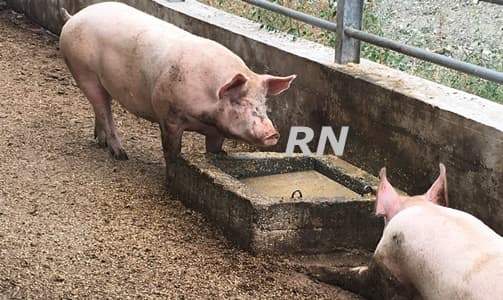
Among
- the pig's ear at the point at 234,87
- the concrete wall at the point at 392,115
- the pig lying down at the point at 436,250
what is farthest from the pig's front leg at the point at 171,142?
the pig lying down at the point at 436,250

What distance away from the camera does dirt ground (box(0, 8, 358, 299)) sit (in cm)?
457

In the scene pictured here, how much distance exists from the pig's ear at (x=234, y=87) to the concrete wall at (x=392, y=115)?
0.70 m

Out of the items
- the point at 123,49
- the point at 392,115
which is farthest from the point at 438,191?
the point at 123,49

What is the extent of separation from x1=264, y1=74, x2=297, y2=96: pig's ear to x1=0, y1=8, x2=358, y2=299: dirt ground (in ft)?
2.74

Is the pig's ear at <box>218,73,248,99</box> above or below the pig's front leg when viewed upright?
above

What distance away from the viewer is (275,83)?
549cm

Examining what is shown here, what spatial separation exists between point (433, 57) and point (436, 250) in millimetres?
1598

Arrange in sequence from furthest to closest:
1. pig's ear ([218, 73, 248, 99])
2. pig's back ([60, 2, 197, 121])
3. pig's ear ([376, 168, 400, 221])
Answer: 1. pig's back ([60, 2, 197, 121])
2. pig's ear ([218, 73, 248, 99])
3. pig's ear ([376, 168, 400, 221])

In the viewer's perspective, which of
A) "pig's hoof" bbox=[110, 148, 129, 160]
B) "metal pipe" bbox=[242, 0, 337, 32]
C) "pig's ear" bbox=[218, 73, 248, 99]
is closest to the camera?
"pig's ear" bbox=[218, 73, 248, 99]

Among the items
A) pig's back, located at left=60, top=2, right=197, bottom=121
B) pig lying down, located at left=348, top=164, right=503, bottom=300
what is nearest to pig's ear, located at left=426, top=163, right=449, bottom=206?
pig lying down, located at left=348, top=164, right=503, bottom=300

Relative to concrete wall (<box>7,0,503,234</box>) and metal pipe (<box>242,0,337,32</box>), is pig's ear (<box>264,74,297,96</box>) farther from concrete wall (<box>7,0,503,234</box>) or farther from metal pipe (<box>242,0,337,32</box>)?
metal pipe (<box>242,0,337,32</box>)

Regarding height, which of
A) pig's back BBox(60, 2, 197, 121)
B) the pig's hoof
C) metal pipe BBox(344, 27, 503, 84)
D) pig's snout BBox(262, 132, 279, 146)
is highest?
metal pipe BBox(344, 27, 503, 84)

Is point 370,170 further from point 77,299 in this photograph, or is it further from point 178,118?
point 77,299

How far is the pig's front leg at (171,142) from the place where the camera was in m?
5.68
